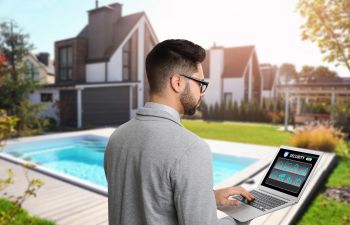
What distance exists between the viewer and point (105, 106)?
69.6 ft

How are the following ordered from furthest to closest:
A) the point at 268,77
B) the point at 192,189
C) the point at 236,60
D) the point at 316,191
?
1. the point at 268,77
2. the point at 236,60
3. the point at 316,191
4. the point at 192,189

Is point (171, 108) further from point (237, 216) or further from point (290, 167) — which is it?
point (290, 167)

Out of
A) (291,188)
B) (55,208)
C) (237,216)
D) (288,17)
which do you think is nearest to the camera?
(237,216)

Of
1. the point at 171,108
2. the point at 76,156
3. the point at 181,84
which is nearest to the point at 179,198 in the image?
the point at 171,108

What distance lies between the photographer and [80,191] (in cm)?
616

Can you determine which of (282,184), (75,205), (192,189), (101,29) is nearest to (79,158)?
(75,205)

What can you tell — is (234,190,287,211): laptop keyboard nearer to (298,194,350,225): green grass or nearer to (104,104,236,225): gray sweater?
(104,104,236,225): gray sweater

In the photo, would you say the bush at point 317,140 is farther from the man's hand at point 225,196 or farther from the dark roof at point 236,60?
the dark roof at point 236,60

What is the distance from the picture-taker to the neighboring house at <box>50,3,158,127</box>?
20500mm

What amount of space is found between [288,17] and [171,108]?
5532mm

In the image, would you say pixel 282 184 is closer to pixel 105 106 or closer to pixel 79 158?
pixel 79 158

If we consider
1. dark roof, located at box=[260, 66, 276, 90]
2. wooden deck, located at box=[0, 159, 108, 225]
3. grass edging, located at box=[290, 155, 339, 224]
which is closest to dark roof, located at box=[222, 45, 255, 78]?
dark roof, located at box=[260, 66, 276, 90]

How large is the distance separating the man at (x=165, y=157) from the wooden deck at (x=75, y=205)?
132 inches

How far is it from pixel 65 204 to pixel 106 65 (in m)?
17.7
